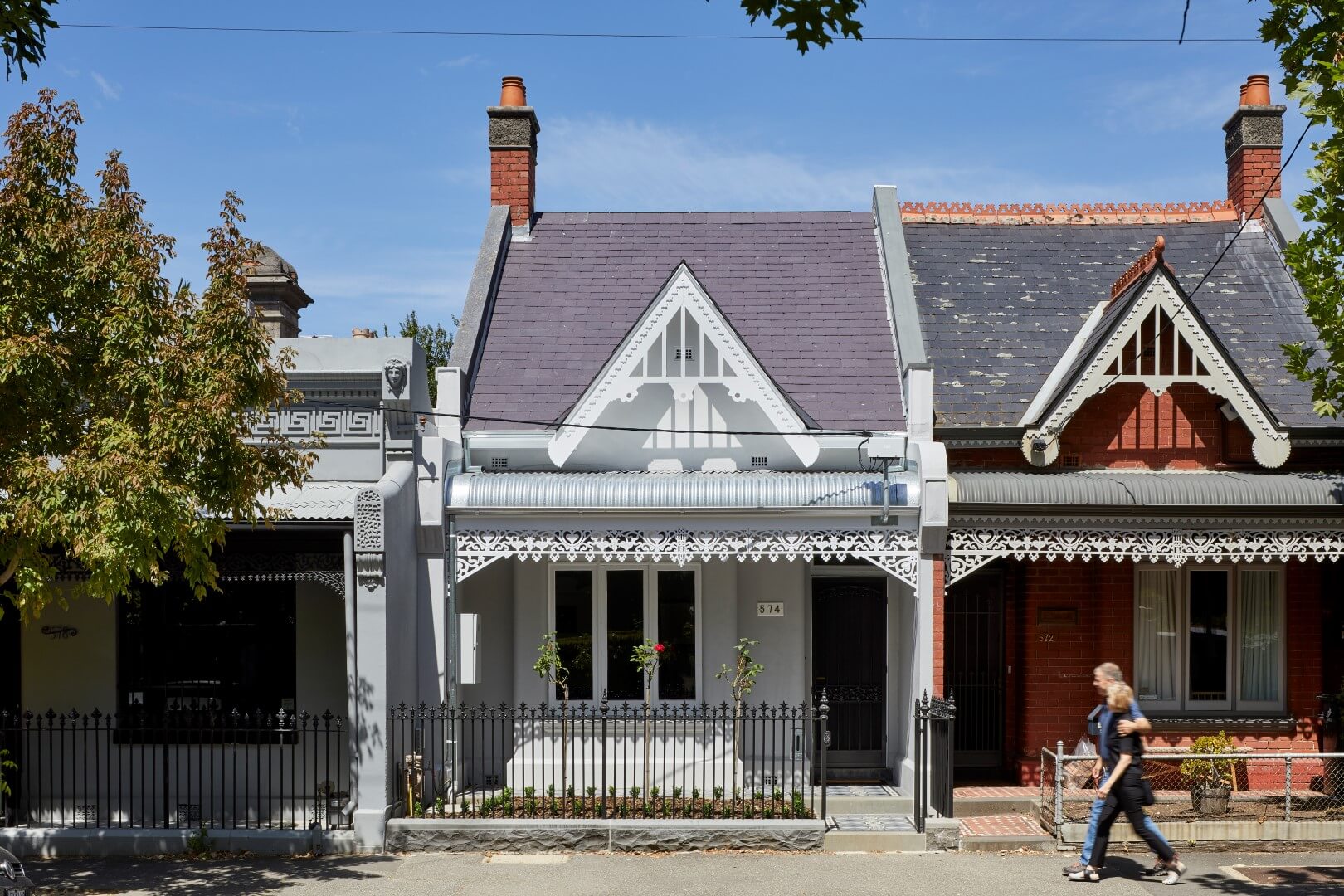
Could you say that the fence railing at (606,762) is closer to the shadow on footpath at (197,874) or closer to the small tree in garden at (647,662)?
the small tree in garden at (647,662)

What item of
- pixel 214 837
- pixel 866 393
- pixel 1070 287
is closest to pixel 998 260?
pixel 1070 287

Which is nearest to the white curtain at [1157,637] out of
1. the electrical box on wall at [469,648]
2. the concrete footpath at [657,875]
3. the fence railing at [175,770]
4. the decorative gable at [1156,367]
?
the decorative gable at [1156,367]

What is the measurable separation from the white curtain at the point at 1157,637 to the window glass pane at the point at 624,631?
565cm

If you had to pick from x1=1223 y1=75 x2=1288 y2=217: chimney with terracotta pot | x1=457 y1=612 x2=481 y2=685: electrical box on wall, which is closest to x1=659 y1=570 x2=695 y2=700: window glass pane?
x1=457 y1=612 x2=481 y2=685: electrical box on wall

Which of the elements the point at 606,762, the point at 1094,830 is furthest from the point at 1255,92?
the point at 606,762

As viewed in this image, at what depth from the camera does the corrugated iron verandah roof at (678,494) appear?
11.9 m

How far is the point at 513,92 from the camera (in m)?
16.7

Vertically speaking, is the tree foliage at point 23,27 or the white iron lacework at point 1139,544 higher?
the tree foliage at point 23,27

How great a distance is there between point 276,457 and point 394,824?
12.0 feet

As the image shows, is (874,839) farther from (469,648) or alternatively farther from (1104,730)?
(469,648)

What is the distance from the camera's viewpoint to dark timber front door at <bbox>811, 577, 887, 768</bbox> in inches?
547

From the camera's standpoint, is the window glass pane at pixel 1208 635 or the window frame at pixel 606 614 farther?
the window glass pane at pixel 1208 635

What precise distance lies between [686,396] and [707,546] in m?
1.82

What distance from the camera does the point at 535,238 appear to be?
16406 millimetres
